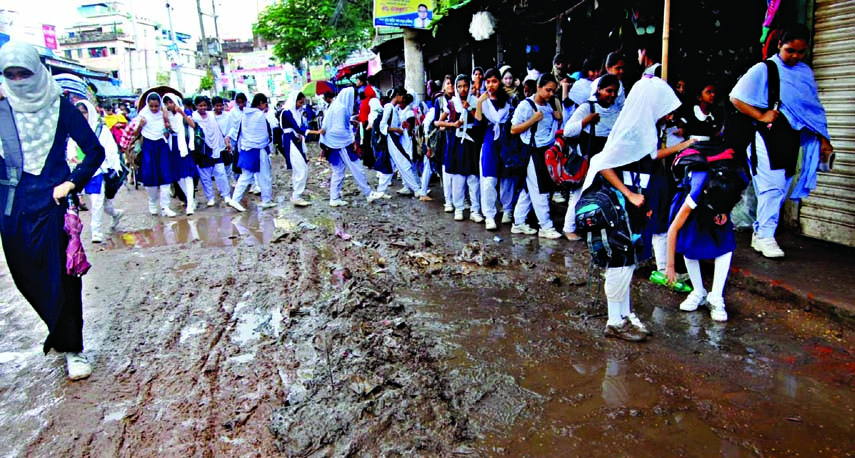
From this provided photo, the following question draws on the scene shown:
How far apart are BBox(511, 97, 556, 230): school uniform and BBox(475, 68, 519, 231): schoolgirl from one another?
35cm

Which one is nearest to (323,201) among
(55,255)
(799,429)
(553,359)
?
(55,255)

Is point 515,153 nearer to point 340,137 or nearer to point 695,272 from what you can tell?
point 695,272

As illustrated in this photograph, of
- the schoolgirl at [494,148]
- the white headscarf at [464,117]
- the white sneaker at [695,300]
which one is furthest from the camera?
the white headscarf at [464,117]

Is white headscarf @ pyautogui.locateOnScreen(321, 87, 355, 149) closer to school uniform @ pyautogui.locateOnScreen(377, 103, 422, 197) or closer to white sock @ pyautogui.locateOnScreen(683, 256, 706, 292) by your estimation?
school uniform @ pyautogui.locateOnScreen(377, 103, 422, 197)

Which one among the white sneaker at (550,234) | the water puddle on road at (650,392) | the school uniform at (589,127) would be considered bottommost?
the water puddle on road at (650,392)

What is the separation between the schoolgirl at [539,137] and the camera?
638cm

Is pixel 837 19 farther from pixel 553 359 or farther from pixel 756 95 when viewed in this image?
pixel 553 359

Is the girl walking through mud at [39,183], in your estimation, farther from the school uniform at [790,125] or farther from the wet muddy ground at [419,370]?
the school uniform at [790,125]

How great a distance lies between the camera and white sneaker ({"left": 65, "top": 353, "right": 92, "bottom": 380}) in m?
3.65

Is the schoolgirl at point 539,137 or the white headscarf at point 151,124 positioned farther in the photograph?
the white headscarf at point 151,124

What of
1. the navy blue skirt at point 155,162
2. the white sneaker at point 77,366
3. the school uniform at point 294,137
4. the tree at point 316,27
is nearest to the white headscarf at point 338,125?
the school uniform at point 294,137

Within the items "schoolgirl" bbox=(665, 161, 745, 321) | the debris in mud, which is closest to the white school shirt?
the debris in mud

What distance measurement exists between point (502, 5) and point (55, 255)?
7761 mm

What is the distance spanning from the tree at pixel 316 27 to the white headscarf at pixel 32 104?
774 inches
